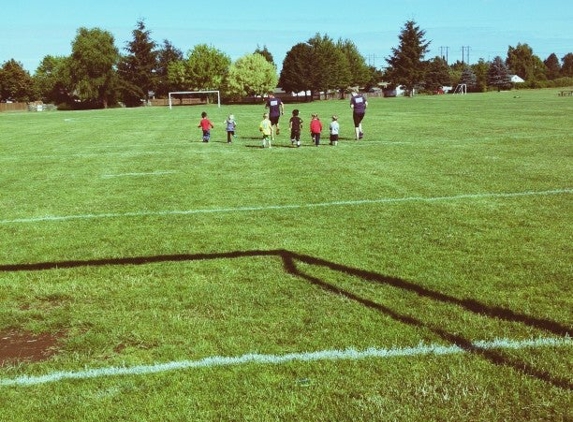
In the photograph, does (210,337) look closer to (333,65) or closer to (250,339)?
(250,339)

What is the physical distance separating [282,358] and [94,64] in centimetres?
10650

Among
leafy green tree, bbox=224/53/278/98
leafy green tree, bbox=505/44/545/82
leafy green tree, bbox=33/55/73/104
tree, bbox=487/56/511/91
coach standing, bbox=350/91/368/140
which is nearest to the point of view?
coach standing, bbox=350/91/368/140

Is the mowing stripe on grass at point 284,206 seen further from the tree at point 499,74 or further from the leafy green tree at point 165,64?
the tree at point 499,74

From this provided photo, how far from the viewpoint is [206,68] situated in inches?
4038

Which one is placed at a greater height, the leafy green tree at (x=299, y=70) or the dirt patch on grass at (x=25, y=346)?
the leafy green tree at (x=299, y=70)

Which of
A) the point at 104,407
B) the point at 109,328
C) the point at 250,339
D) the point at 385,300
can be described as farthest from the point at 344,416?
the point at 109,328

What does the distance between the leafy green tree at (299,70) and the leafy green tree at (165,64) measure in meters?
24.8

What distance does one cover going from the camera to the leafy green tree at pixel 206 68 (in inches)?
4021

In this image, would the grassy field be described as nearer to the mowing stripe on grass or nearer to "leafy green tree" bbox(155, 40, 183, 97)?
the mowing stripe on grass

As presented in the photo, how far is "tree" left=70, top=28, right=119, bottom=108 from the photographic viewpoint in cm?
10131

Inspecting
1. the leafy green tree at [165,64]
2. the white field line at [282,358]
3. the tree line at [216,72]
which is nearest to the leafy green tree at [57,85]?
the tree line at [216,72]

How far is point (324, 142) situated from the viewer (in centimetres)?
2141

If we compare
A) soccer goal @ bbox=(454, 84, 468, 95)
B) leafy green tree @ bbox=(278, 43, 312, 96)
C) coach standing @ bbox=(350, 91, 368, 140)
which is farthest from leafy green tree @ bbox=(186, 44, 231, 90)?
coach standing @ bbox=(350, 91, 368, 140)

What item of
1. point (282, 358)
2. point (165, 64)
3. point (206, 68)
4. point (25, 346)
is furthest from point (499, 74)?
point (25, 346)
